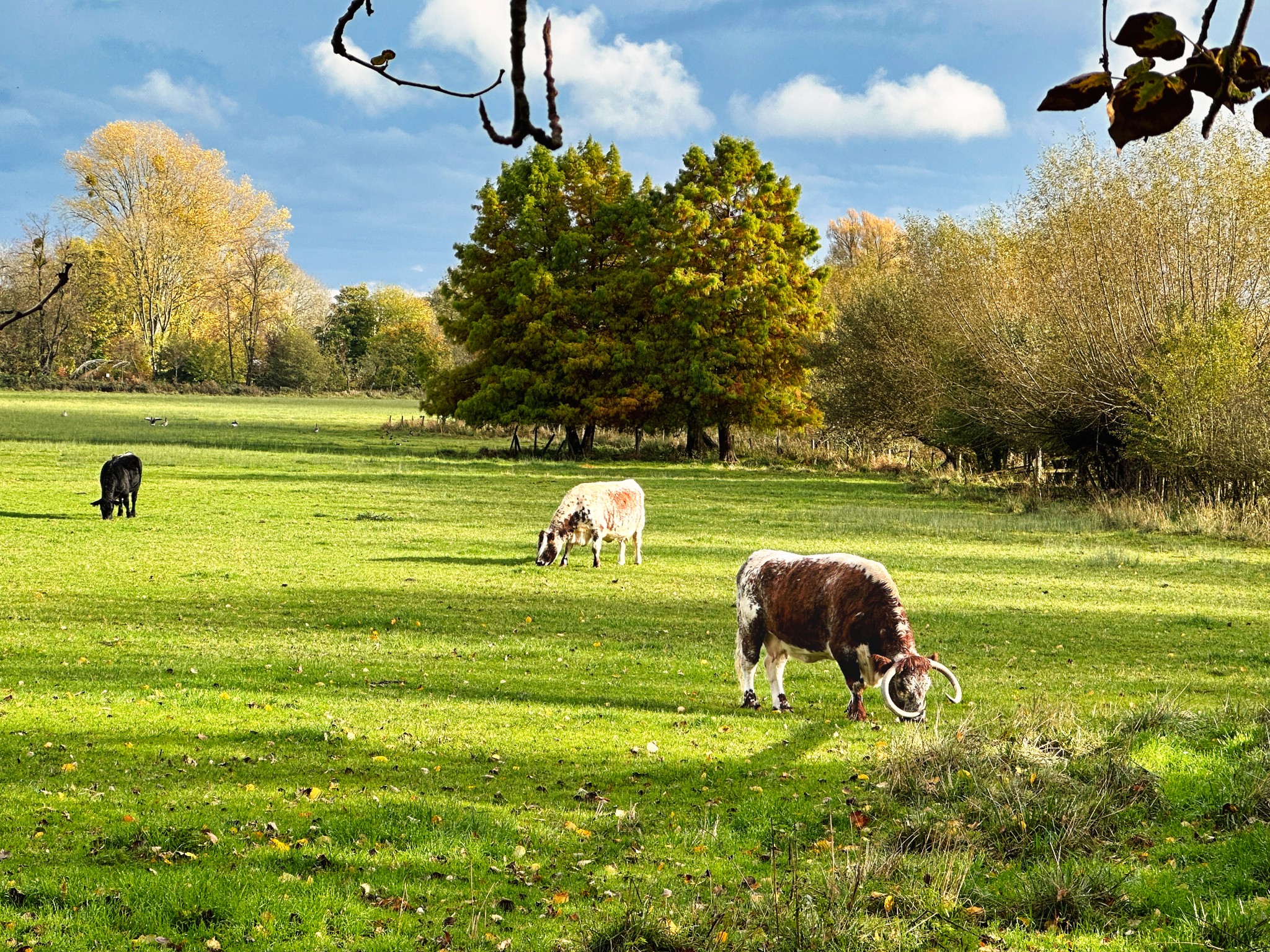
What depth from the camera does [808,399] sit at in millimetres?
47031

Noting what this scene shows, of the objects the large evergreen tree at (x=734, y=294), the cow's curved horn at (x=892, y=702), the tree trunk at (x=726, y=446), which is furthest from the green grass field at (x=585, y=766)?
the tree trunk at (x=726, y=446)

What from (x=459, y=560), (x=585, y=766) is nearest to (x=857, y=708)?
(x=585, y=766)

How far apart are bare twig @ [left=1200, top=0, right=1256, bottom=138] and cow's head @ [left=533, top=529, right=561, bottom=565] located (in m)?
17.6

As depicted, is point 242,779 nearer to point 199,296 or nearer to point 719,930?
point 719,930

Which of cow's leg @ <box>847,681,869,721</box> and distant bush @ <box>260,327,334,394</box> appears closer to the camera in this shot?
cow's leg @ <box>847,681,869,721</box>

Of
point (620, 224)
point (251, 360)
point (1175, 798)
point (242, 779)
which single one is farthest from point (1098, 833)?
point (251, 360)

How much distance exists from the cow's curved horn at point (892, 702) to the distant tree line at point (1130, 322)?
22.7m

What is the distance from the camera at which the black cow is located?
2356 cm

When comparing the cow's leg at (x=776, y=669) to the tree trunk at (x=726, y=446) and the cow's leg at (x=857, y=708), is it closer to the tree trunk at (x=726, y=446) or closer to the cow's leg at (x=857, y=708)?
the cow's leg at (x=857, y=708)

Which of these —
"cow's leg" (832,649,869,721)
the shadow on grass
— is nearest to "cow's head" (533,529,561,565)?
the shadow on grass

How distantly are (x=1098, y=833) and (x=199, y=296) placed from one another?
100 m

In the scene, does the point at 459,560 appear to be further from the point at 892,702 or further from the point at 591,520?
the point at 892,702

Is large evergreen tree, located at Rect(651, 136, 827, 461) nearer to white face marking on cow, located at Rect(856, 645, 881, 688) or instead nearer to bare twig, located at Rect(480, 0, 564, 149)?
white face marking on cow, located at Rect(856, 645, 881, 688)

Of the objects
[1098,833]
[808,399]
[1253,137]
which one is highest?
[1253,137]
